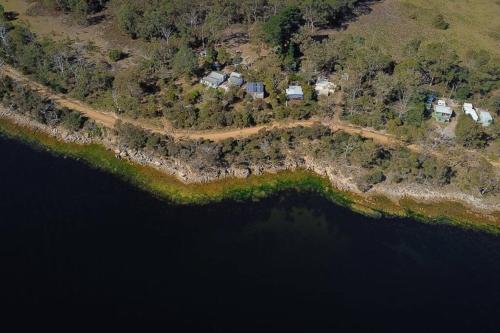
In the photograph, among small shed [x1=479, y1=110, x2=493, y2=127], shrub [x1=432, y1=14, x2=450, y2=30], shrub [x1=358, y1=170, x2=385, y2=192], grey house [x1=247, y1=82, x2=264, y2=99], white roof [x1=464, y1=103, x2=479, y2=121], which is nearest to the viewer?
shrub [x1=358, y1=170, x2=385, y2=192]

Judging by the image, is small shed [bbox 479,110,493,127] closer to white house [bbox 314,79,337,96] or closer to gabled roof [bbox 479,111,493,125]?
gabled roof [bbox 479,111,493,125]

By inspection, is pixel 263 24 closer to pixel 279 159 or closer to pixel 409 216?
pixel 279 159

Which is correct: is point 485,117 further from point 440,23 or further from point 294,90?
point 440,23

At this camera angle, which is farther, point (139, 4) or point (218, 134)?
point (139, 4)

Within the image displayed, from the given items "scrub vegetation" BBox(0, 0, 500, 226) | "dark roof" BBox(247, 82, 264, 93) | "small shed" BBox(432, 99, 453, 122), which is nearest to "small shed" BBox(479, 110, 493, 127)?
"scrub vegetation" BBox(0, 0, 500, 226)

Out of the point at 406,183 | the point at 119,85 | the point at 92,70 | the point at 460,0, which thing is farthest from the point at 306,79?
the point at 460,0

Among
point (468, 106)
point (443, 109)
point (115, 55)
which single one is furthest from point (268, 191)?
point (115, 55)

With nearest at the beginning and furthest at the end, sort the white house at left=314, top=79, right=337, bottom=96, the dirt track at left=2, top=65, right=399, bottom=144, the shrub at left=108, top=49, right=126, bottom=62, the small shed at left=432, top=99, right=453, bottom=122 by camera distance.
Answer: the dirt track at left=2, top=65, right=399, bottom=144 < the small shed at left=432, top=99, right=453, bottom=122 < the white house at left=314, top=79, right=337, bottom=96 < the shrub at left=108, top=49, right=126, bottom=62
